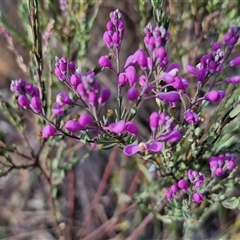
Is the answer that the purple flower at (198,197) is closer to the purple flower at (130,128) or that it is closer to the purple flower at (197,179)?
the purple flower at (197,179)

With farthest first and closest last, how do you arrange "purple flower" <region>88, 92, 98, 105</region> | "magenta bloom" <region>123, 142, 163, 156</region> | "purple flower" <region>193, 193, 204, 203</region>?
"purple flower" <region>193, 193, 204, 203</region> < "magenta bloom" <region>123, 142, 163, 156</region> < "purple flower" <region>88, 92, 98, 105</region>

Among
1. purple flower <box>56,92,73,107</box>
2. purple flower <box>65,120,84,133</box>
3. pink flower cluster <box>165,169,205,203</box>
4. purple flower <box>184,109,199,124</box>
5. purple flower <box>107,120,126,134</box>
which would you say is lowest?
pink flower cluster <box>165,169,205,203</box>

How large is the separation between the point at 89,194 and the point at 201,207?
1094 mm

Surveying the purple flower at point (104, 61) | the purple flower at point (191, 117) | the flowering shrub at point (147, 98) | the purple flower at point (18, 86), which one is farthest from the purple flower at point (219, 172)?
the purple flower at point (18, 86)

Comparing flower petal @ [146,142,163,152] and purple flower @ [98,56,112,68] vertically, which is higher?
purple flower @ [98,56,112,68]

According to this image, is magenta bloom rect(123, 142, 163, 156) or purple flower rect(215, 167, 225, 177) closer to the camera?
magenta bloom rect(123, 142, 163, 156)

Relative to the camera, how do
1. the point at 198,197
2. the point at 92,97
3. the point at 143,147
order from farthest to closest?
the point at 198,197 → the point at 143,147 → the point at 92,97

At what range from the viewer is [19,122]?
1338 millimetres

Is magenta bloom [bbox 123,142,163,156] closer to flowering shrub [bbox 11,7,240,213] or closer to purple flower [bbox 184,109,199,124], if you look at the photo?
flowering shrub [bbox 11,7,240,213]

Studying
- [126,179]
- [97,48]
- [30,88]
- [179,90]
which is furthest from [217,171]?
[97,48]

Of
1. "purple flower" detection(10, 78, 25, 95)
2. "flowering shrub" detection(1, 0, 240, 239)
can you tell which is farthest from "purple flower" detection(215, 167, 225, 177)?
"purple flower" detection(10, 78, 25, 95)

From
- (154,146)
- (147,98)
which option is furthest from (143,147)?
(147,98)

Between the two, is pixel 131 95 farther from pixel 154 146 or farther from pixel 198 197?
pixel 198 197

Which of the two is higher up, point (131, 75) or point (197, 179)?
point (131, 75)
